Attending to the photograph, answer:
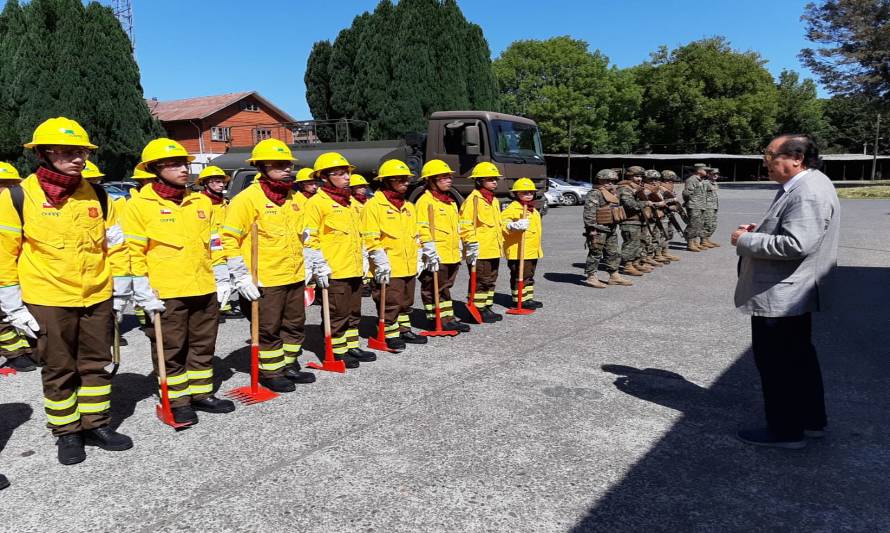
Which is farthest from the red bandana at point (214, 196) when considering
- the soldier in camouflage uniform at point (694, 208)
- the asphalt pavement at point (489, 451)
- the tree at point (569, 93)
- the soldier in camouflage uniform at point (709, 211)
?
the tree at point (569, 93)

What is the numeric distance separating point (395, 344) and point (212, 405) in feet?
6.56

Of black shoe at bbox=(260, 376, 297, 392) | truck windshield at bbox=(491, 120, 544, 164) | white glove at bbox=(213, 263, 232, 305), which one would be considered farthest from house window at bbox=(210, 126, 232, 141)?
white glove at bbox=(213, 263, 232, 305)

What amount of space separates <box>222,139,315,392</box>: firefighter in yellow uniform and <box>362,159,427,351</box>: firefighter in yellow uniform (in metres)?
0.95

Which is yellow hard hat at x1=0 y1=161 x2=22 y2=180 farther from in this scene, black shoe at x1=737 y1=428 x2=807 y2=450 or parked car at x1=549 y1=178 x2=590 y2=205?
parked car at x1=549 y1=178 x2=590 y2=205

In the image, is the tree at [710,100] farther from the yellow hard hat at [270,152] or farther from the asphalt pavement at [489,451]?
the yellow hard hat at [270,152]

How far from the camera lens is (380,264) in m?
5.84

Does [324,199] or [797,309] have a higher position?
[324,199]

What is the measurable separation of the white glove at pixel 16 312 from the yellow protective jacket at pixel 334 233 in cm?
232

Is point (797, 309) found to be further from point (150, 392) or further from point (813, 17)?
point (813, 17)

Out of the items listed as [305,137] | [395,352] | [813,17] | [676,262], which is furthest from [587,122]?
[395,352]

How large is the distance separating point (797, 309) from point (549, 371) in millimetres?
2169

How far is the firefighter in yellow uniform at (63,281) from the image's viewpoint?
3.61m

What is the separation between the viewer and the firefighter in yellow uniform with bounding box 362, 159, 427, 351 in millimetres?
5926

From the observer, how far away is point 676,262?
11.6 meters
